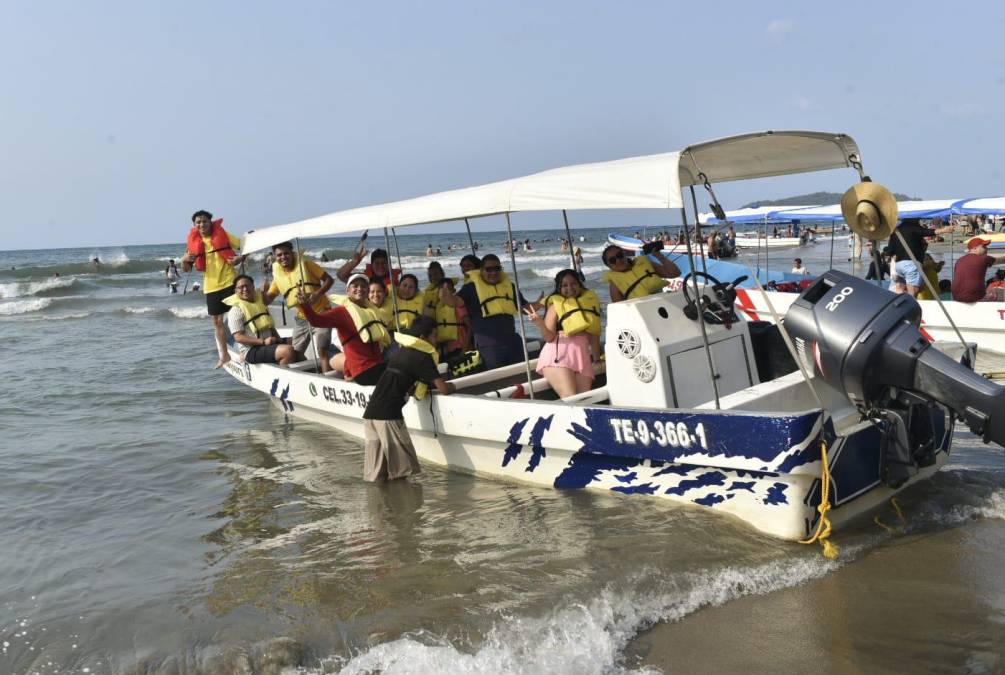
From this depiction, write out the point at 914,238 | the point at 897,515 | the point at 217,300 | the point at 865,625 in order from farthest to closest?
1. the point at 914,238
2. the point at 217,300
3. the point at 897,515
4. the point at 865,625

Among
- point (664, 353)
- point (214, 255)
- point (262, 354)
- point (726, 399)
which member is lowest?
point (726, 399)

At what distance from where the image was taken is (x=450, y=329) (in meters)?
8.70

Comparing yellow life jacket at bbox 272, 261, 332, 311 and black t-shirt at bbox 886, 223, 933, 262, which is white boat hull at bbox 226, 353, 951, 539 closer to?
yellow life jacket at bbox 272, 261, 332, 311

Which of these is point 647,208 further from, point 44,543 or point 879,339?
point 44,543

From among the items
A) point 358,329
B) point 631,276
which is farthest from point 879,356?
point 358,329

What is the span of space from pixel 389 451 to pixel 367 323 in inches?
44.8

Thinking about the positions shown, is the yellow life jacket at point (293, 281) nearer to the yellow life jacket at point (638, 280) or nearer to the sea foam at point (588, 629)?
the yellow life jacket at point (638, 280)

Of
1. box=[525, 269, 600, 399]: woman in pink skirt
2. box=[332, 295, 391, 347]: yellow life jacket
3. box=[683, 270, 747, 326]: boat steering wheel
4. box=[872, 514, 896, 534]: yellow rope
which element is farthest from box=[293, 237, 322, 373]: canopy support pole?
box=[872, 514, 896, 534]: yellow rope

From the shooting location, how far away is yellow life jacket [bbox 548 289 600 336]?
6.61 meters

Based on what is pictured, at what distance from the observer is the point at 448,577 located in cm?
510

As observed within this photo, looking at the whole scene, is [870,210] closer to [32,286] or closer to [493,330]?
[493,330]

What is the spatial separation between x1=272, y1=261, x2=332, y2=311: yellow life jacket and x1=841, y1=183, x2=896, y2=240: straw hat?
5650mm

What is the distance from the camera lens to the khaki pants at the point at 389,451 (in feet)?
22.9

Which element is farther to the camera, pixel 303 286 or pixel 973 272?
pixel 973 272
